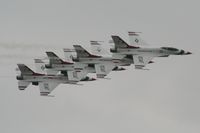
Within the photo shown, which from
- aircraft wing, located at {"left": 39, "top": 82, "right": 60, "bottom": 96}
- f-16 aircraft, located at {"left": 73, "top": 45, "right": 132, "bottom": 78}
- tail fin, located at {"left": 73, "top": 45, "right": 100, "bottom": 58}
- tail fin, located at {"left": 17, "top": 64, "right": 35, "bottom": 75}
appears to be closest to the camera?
f-16 aircraft, located at {"left": 73, "top": 45, "right": 132, "bottom": 78}

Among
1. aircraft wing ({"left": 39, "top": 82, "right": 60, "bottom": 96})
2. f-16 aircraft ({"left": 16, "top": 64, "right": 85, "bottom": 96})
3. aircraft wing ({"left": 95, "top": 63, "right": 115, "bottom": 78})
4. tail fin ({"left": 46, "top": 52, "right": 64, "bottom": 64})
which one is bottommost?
aircraft wing ({"left": 39, "top": 82, "right": 60, "bottom": 96})

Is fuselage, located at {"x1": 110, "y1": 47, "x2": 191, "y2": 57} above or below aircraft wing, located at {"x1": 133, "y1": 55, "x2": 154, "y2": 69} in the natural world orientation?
above

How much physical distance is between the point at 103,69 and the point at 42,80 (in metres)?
12.4

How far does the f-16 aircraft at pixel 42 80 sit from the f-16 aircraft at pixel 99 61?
348 cm

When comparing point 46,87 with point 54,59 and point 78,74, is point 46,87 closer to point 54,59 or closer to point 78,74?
point 54,59

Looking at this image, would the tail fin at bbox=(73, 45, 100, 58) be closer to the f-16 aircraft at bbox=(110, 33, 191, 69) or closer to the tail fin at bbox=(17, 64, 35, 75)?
the f-16 aircraft at bbox=(110, 33, 191, 69)

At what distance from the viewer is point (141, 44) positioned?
586ft

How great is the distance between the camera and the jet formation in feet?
577

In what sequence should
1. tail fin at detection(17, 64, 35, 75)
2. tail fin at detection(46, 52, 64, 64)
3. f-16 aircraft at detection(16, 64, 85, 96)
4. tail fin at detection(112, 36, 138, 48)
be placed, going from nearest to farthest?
tail fin at detection(112, 36, 138, 48) < f-16 aircraft at detection(16, 64, 85, 96) < tail fin at detection(46, 52, 64, 64) < tail fin at detection(17, 64, 35, 75)

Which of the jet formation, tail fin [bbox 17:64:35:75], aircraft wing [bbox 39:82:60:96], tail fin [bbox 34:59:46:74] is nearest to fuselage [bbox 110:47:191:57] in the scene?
the jet formation

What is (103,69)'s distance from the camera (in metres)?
175

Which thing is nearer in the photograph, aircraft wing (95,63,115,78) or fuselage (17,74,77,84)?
aircraft wing (95,63,115,78)

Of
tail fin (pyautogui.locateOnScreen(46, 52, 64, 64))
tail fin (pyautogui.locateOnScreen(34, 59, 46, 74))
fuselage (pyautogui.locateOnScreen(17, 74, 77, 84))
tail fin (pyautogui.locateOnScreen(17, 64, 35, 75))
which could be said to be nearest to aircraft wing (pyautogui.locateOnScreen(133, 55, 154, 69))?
fuselage (pyautogui.locateOnScreen(17, 74, 77, 84))

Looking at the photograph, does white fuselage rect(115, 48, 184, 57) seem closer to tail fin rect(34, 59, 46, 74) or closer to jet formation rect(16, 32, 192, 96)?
jet formation rect(16, 32, 192, 96)
